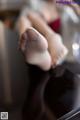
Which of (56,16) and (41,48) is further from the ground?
(56,16)

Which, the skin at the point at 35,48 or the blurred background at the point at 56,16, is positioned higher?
the blurred background at the point at 56,16

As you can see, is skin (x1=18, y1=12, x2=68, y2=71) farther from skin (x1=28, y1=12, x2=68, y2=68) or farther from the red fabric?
the red fabric

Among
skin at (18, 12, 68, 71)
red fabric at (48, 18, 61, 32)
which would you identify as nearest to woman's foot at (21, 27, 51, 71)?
skin at (18, 12, 68, 71)

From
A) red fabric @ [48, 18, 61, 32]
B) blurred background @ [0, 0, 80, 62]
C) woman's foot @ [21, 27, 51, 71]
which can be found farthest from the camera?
red fabric @ [48, 18, 61, 32]

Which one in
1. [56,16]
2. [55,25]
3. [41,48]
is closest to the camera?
[41,48]

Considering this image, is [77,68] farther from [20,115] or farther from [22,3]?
[22,3]

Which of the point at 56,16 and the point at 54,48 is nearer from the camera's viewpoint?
the point at 54,48

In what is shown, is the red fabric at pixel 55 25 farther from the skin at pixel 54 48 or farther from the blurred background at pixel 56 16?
the skin at pixel 54 48

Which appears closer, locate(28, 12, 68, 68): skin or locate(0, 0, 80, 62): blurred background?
locate(28, 12, 68, 68): skin

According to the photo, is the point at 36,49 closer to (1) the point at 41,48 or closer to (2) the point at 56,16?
(1) the point at 41,48

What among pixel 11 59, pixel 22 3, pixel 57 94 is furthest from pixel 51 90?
pixel 22 3

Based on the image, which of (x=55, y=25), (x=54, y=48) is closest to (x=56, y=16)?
(x=55, y=25)

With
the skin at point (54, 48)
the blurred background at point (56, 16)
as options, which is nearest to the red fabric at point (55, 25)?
the blurred background at point (56, 16)

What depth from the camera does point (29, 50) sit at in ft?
1.52
